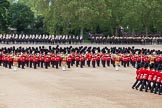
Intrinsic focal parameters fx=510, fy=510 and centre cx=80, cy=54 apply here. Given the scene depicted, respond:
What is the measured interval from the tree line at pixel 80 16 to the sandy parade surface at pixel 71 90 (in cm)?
3088

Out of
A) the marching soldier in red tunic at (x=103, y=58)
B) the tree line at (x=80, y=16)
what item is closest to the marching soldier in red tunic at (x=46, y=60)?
the marching soldier in red tunic at (x=103, y=58)

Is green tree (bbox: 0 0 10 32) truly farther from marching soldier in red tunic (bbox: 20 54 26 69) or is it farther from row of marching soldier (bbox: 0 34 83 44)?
marching soldier in red tunic (bbox: 20 54 26 69)

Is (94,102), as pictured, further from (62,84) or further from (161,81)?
(62,84)

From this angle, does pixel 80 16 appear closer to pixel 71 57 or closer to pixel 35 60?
pixel 71 57

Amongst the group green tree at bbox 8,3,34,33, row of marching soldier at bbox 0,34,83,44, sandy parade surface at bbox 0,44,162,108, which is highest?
green tree at bbox 8,3,34,33

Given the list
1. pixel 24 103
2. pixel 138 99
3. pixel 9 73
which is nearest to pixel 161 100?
pixel 138 99

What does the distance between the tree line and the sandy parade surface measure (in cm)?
Result: 3088

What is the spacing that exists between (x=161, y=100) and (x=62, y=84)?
21.7ft

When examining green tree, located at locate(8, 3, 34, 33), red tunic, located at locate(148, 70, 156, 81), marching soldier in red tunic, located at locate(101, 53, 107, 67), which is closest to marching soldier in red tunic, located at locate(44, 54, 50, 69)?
marching soldier in red tunic, located at locate(101, 53, 107, 67)

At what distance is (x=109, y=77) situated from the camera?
2933 cm

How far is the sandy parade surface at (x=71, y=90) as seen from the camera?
763 inches

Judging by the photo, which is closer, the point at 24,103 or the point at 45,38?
the point at 24,103

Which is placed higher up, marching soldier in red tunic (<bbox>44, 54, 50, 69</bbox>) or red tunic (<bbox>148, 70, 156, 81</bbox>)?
red tunic (<bbox>148, 70, 156, 81</bbox>)

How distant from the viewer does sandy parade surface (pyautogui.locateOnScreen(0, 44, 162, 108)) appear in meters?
19.4
